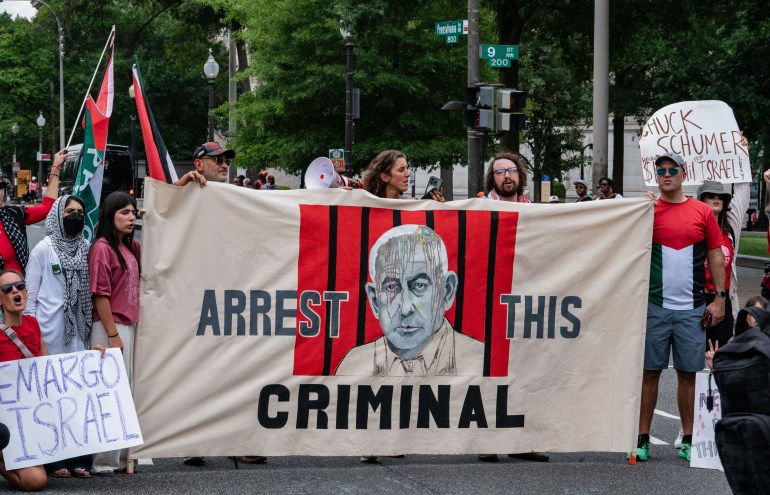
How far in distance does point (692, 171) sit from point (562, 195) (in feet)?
162

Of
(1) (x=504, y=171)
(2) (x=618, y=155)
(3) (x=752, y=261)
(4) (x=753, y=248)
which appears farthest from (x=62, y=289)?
(2) (x=618, y=155)

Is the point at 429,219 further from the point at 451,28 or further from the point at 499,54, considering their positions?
the point at 451,28

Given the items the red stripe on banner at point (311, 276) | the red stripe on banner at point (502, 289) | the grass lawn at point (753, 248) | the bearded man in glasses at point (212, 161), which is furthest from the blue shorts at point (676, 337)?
the grass lawn at point (753, 248)

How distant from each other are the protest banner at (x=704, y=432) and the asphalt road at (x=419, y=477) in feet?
0.48

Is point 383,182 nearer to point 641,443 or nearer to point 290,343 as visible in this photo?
point 290,343

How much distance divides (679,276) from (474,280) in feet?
4.13

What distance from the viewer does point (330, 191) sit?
692 cm

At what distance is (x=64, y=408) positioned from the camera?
6.44 m

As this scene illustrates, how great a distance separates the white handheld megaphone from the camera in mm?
8758

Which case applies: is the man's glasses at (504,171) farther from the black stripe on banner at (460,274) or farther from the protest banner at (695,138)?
the protest banner at (695,138)

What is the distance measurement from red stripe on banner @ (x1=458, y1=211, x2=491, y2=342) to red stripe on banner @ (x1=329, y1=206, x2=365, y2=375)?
0.62 meters

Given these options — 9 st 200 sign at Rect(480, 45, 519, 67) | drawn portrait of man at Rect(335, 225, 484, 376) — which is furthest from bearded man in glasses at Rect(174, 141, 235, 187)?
9 st 200 sign at Rect(480, 45, 519, 67)

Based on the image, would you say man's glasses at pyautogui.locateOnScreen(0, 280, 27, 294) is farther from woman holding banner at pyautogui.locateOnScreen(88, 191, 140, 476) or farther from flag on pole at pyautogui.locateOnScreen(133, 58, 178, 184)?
flag on pole at pyautogui.locateOnScreen(133, 58, 178, 184)

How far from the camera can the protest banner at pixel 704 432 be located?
6.58 meters
